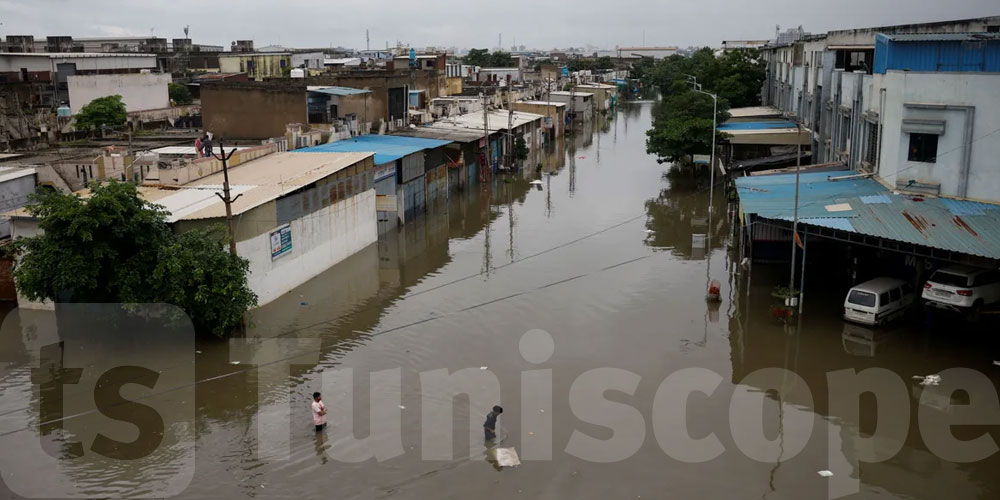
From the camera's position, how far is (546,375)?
16438mm

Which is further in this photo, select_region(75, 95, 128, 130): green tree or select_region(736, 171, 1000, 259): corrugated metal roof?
select_region(75, 95, 128, 130): green tree

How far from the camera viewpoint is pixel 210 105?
33.6m

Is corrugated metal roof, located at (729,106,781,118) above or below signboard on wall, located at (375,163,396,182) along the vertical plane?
above

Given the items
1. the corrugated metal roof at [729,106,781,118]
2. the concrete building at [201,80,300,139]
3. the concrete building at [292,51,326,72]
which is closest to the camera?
the concrete building at [201,80,300,139]

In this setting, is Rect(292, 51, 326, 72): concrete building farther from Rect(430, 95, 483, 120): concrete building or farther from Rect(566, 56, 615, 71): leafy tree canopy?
Rect(566, 56, 615, 71): leafy tree canopy

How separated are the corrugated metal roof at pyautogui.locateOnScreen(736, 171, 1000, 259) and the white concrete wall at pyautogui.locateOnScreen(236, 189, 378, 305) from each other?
1210cm

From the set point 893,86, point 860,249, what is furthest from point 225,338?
point 893,86

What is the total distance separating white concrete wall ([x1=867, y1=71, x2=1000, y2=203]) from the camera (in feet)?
63.3

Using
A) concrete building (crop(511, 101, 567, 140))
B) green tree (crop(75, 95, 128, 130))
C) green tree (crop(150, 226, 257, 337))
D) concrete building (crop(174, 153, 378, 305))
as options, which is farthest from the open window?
concrete building (crop(511, 101, 567, 140))

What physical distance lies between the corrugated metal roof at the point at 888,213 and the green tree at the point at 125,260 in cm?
1309

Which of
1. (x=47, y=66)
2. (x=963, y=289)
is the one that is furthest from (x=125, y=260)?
(x=47, y=66)

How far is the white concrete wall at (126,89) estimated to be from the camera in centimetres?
4162

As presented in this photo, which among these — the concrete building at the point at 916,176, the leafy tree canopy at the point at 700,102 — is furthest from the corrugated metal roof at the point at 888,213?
the leafy tree canopy at the point at 700,102

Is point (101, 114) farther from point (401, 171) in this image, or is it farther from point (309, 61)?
point (309, 61)
